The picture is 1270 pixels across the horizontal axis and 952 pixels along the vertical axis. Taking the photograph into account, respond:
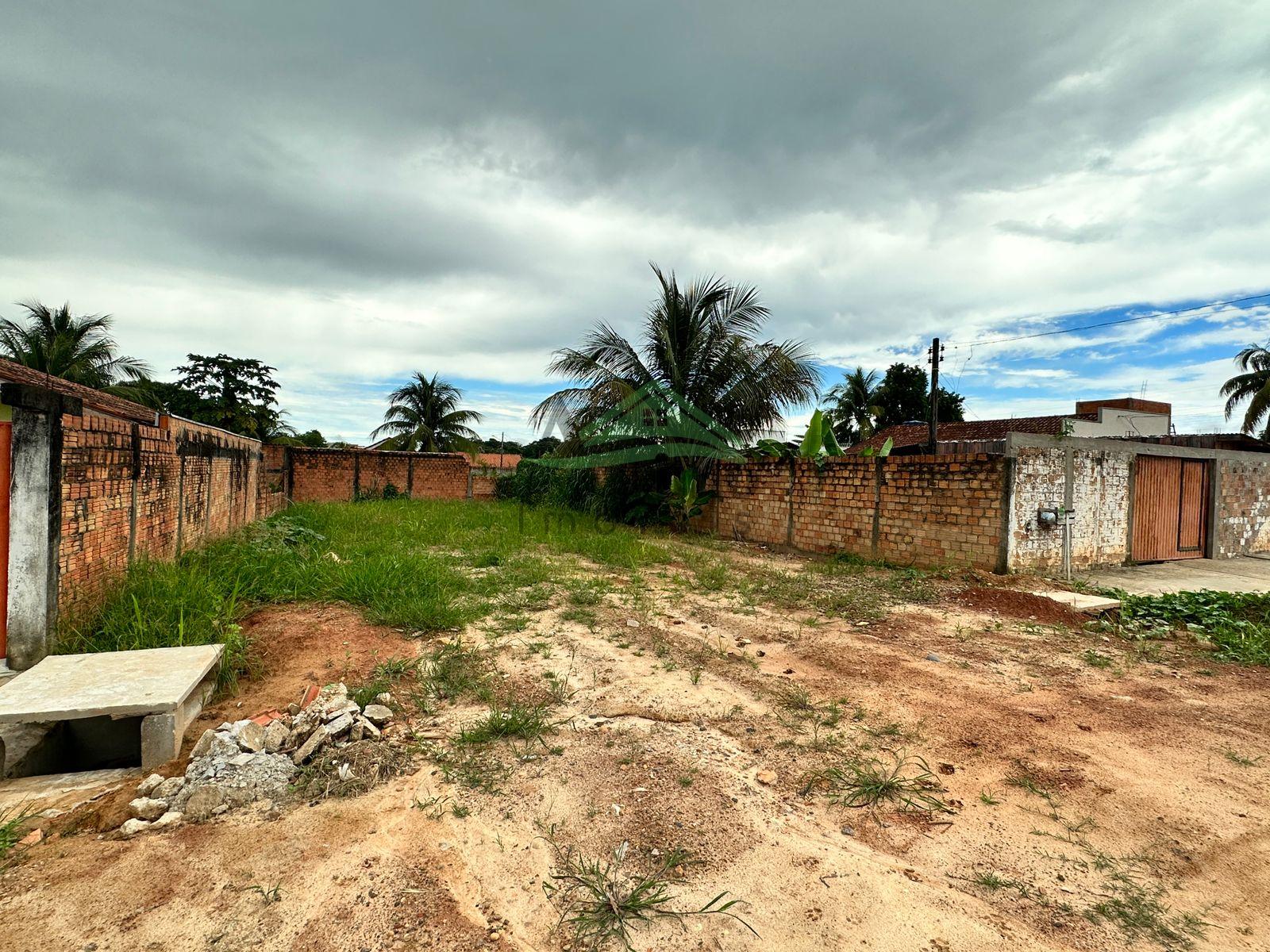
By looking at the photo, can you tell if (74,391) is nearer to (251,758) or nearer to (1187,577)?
(251,758)

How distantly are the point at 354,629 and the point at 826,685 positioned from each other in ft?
11.7

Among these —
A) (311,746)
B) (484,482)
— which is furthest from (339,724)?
(484,482)

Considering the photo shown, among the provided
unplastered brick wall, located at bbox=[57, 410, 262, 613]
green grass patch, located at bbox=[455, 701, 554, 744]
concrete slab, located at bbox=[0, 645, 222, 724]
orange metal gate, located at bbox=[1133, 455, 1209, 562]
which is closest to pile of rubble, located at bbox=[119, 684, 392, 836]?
concrete slab, located at bbox=[0, 645, 222, 724]

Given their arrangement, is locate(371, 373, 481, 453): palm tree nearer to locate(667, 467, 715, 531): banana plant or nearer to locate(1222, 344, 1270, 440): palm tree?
locate(667, 467, 715, 531): banana plant

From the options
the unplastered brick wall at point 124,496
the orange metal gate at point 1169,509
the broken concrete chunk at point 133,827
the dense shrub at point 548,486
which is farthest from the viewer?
the dense shrub at point 548,486

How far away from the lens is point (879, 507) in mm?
8852

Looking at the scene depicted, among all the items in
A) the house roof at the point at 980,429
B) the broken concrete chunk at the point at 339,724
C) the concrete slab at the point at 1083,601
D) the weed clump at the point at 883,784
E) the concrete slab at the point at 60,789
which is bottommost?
the concrete slab at the point at 60,789

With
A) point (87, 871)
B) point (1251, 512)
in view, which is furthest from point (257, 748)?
point (1251, 512)

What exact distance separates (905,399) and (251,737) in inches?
1166

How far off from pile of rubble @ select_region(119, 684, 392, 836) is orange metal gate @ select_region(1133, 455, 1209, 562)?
10.2 meters

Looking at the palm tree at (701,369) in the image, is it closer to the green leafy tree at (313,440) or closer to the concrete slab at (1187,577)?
the concrete slab at (1187,577)

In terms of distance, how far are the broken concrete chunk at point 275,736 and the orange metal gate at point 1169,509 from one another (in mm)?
10505

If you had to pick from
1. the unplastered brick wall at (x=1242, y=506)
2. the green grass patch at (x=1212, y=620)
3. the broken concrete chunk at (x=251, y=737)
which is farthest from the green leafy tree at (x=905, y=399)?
the broken concrete chunk at (x=251, y=737)

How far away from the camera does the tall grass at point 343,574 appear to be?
392 centimetres
